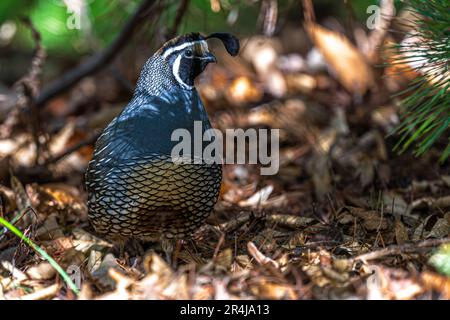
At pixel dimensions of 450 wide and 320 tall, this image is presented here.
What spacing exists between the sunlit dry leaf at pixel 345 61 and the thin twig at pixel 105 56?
5.13ft

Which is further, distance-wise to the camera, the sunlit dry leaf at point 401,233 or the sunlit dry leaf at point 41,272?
the sunlit dry leaf at point 401,233

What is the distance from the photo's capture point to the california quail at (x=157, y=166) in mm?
3312

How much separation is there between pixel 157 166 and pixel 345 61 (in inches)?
117

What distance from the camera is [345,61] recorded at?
5.79 m

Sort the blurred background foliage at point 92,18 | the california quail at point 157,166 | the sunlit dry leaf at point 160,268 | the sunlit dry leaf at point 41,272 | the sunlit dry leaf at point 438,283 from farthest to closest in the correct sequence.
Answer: the blurred background foliage at point 92,18
the california quail at point 157,166
the sunlit dry leaf at point 41,272
the sunlit dry leaf at point 160,268
the sunlit dry leaf at point 438,283

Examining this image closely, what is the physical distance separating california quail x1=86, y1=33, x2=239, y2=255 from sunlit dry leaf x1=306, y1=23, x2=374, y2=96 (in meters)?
2.25

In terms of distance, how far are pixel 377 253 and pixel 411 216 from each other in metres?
1.03

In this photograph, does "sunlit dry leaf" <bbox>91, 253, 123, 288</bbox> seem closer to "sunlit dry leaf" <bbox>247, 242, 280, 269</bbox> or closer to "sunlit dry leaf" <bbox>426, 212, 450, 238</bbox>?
"sunlit dry leaf" <bbox>247, 242, 280, 269</bbox>

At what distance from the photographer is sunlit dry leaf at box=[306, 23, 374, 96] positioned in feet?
18.7

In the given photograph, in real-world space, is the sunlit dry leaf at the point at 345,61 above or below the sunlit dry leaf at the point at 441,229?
above

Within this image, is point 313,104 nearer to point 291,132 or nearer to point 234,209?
point 291,132

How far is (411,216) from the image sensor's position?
154 inches

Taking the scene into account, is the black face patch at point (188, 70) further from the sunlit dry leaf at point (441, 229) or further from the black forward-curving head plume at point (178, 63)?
the sunlit dry leaf at point (441, 229)

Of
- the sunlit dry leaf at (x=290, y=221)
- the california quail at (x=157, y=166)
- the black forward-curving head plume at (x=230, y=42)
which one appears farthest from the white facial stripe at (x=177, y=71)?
the sunlit dry leaf at (x=290, y=221)
